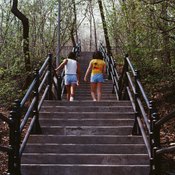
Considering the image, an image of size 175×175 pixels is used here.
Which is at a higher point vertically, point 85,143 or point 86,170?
point 85,143

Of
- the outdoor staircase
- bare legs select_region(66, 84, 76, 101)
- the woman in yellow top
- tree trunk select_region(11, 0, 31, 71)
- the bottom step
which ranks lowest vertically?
the bottom step

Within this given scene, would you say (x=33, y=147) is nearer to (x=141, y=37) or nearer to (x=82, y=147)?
(x=82, y=147)

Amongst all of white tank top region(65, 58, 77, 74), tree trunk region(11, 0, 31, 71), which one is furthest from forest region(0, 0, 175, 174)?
white tank top region(65, 58, 77, 74)

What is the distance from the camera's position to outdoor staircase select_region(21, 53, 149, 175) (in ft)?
19.3

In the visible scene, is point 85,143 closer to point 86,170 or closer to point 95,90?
point 86,170

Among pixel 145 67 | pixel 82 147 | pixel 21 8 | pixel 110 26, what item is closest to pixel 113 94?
pixel 145 67

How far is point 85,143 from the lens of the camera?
7086 mm

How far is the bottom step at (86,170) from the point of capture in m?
5.86

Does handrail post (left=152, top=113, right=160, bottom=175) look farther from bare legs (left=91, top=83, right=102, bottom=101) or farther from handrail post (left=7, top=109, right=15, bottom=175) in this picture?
bare legs (left=91, top=83, right=102, bottom=101)

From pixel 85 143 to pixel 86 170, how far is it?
1.23 meters

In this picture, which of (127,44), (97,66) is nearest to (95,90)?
(97,66)

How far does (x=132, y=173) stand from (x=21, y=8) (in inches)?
671

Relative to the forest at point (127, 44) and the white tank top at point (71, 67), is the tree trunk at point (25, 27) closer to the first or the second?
the forest at point (127, 44)

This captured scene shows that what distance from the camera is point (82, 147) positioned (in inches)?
262
